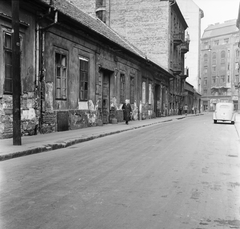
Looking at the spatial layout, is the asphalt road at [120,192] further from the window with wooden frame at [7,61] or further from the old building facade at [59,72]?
the old building facade at [59,72]

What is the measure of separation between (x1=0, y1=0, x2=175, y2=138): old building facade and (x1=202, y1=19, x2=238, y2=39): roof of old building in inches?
2560

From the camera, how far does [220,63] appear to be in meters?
82.2

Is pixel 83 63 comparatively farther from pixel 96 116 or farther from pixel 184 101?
pixel 184 101

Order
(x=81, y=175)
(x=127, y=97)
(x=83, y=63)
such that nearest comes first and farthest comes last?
(x=81, y=175)
(x=83, y=63)
(x=127, y=97)

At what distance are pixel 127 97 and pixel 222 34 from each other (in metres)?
64.8

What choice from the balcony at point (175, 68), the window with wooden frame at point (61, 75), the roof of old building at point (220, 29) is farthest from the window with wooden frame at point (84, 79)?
the roof of old building at point (220, 29)

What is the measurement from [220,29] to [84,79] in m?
74.8

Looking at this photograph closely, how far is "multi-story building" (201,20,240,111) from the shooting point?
78.5m

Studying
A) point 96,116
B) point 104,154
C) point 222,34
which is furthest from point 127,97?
point 222,34

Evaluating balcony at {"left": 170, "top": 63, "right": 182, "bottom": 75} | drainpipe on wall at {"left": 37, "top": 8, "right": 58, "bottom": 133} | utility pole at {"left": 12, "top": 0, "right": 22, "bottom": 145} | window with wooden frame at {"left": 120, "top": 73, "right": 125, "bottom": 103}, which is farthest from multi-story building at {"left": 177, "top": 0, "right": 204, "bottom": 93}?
utility pole at {"left": 12, "top": 0, "right": 22, "bottom": 145}

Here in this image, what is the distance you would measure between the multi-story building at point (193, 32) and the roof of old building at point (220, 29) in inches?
786

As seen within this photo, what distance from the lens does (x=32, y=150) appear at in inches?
338

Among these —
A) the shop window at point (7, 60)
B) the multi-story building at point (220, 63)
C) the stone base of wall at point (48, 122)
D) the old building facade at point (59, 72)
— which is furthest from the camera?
the multi-story building at point (220, 63)

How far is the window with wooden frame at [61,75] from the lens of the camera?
47.4 ft
